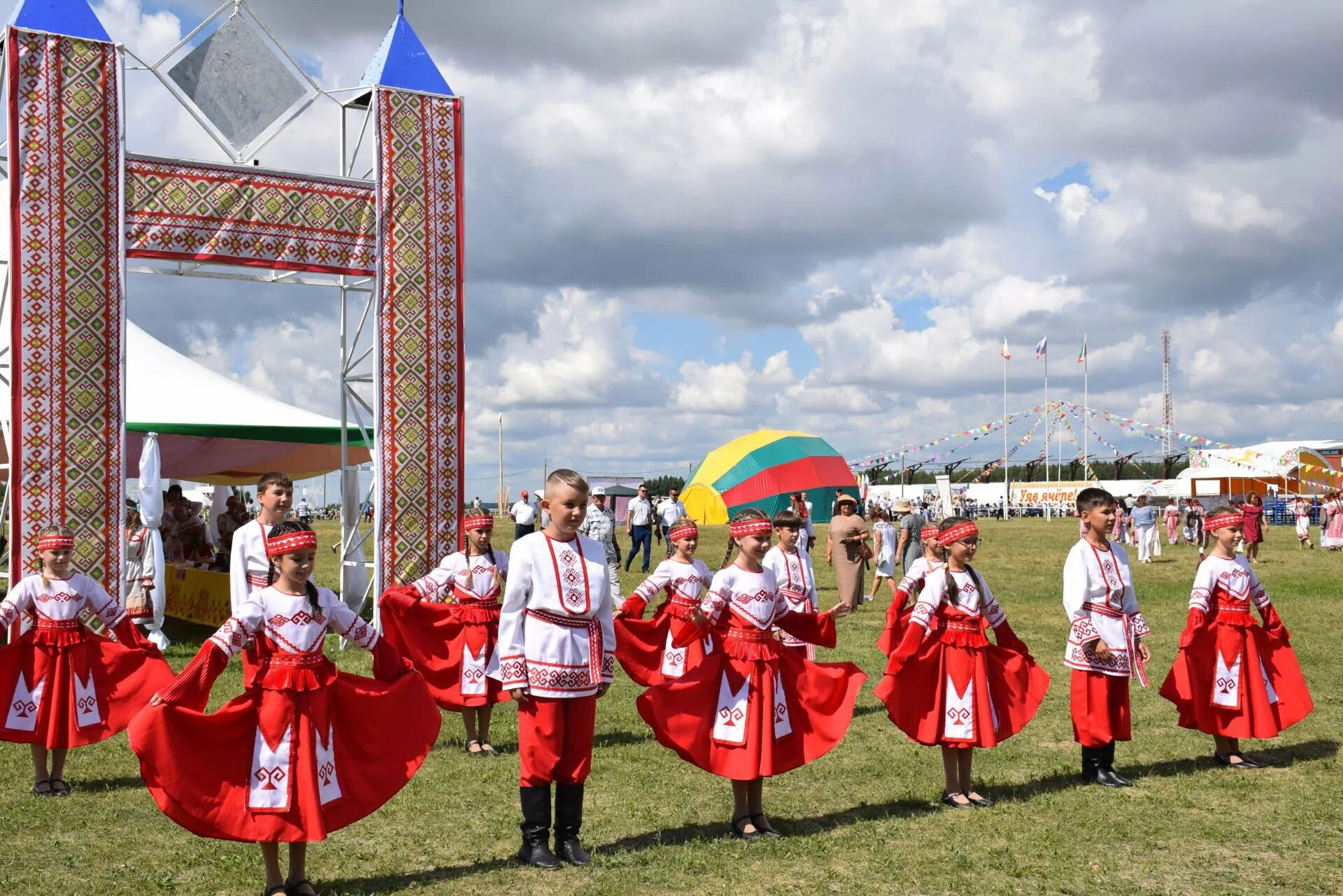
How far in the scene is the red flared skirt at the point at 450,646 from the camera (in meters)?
8.39

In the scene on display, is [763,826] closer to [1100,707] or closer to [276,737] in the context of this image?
[1100,707]

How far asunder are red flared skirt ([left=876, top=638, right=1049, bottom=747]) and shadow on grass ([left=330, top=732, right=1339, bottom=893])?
487 millimetres

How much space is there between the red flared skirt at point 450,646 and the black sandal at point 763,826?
265 centimetres

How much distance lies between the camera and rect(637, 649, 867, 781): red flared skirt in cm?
598

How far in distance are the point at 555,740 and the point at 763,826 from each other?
4.50 ft

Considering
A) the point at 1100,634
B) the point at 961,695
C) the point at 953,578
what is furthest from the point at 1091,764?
the point at 953,578

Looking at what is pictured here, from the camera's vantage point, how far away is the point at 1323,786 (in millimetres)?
7227

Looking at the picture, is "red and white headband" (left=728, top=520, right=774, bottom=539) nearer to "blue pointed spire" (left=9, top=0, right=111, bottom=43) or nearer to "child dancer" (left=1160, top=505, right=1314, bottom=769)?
"child dancer" (left=1160, top=505, right=1314, bottom=769)

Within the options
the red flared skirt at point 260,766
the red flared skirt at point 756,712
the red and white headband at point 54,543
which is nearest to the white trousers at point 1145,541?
the red flared skirt at point 756,712

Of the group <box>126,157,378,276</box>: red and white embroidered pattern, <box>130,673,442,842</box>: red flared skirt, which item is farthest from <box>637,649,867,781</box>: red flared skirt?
<box>126,157,378,276</box>: red and white embroidered pattern

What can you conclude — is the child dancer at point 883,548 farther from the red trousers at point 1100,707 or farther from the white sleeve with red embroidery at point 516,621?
the white sleeve with red embroidery at point 516,621

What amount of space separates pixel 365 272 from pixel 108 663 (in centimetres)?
662

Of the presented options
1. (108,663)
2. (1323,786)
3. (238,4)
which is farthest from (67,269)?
(1323,786)

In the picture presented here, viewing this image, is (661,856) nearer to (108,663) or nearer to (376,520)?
(108,663)
